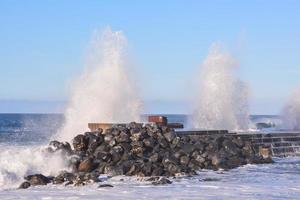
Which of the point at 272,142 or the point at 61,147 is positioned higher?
the point at 272,142

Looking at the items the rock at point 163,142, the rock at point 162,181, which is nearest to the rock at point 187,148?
the rock at point 163,142

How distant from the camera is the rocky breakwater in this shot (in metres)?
13.5

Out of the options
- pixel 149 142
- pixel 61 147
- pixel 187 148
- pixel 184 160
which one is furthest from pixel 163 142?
pixel 61 147

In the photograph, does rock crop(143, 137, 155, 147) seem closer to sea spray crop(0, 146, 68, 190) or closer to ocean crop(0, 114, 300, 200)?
ocean crop(0, 114, 300, 200)

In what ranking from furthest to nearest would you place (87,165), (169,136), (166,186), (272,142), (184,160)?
(272,142) < (169,136) < (184,160) < (87,165) < (166,186)

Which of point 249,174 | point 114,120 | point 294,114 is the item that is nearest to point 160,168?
point 249,174

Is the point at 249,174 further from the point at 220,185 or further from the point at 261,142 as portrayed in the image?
the point at 261,142

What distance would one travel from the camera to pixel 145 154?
15.7 m

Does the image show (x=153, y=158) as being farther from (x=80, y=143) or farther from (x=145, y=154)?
(x=80, y=143)

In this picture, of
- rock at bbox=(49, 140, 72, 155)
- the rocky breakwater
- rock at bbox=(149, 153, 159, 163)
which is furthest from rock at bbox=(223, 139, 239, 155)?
rock at bbox=(49, 140, 72, 155)

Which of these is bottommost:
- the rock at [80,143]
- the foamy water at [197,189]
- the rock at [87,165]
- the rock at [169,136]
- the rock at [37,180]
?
the foamy water at [197,189]

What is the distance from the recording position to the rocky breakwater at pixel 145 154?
13523 millimetres

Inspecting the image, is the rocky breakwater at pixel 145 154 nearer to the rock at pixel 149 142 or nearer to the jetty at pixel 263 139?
the rock at pixel 149 142

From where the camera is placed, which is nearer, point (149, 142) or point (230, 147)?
point (149, 142)
